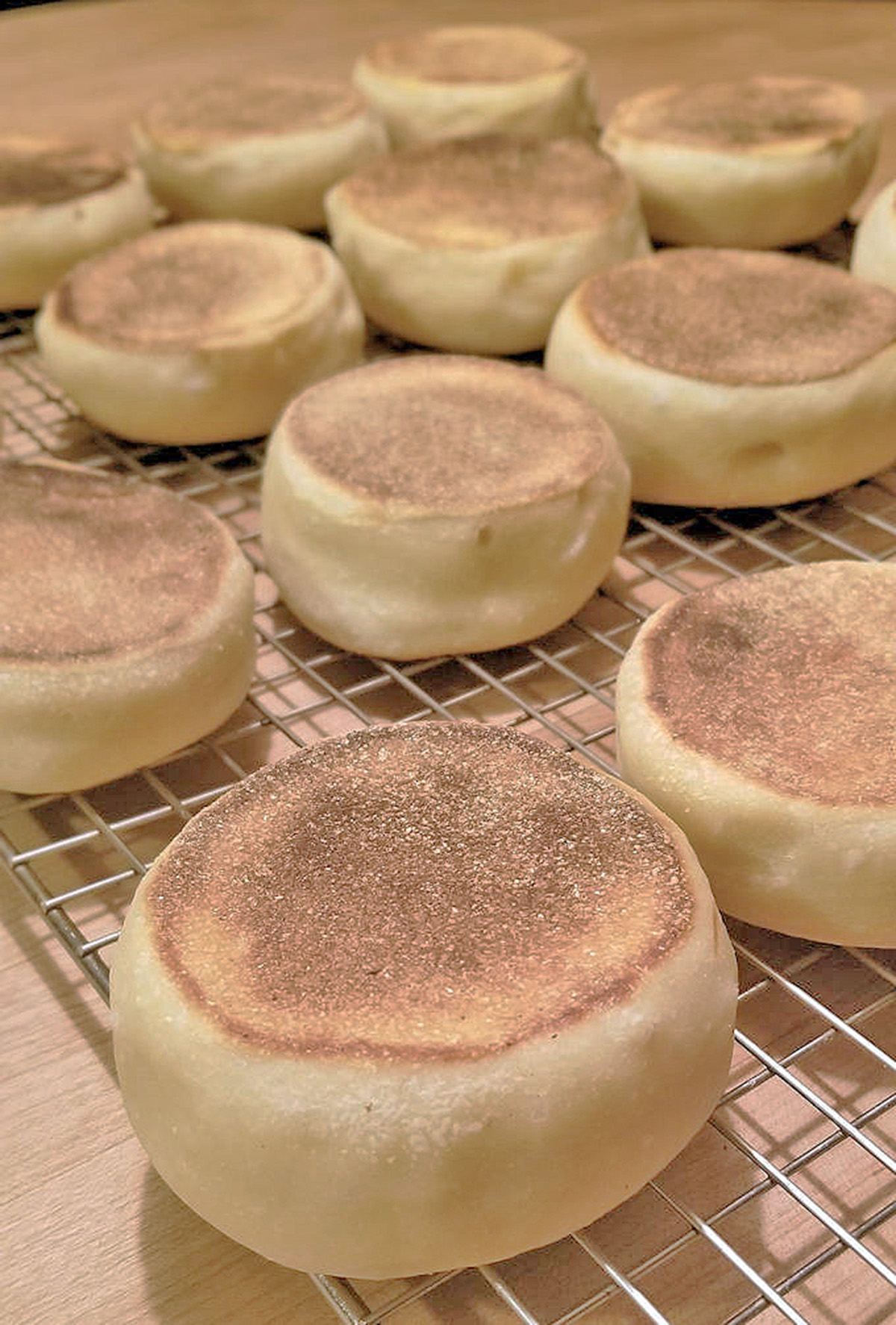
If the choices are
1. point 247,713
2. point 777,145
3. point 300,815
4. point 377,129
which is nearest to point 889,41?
point 777,145

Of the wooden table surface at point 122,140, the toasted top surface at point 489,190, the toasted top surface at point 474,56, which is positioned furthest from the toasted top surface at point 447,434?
the toasted top surface at point 474,56

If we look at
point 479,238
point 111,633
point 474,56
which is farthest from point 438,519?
point 474,56

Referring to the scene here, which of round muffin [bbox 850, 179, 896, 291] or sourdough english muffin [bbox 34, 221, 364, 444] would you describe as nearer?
sourdough english muffin [bbox 34, 221, 364, 444]

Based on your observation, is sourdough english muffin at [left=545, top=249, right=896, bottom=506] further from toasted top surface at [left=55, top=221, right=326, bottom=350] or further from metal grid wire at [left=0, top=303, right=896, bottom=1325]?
toasted top surface at [left=55, top=221, right=326, bottom=350]

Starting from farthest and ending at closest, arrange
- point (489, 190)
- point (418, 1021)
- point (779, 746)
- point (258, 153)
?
point (258, 153)
point (489, 190)
point (779, 746)
point (418, 1021)

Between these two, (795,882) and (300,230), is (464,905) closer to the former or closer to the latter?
(795,882)

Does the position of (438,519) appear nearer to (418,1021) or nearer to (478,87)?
(418,1021)

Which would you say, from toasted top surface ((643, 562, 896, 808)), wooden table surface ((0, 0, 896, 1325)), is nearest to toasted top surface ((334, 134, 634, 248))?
wooden table surface ((0, 0, 896, 1325))
